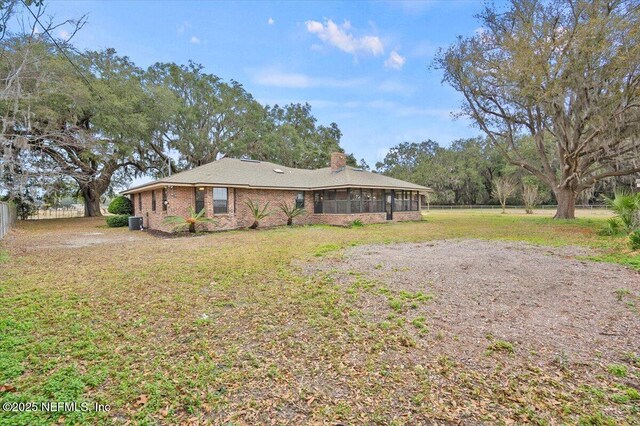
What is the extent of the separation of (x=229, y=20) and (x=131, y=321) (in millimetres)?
11438

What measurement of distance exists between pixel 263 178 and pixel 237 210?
268 centimetres

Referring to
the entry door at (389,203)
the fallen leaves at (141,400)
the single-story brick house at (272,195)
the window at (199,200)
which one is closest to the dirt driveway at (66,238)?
the single-story brick house at (272,195)

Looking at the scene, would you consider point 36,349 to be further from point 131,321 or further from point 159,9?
point 159,9

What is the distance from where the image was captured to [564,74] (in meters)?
12.9

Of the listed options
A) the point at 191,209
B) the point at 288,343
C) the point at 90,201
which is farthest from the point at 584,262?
the point at 90,201

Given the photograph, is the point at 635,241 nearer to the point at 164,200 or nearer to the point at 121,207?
the point at 164,200

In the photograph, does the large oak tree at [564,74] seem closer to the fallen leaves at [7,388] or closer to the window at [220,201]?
the window at [220,201]

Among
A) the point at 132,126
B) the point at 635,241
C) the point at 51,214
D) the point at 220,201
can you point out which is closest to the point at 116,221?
the point at 132,126

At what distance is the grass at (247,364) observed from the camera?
2.45m

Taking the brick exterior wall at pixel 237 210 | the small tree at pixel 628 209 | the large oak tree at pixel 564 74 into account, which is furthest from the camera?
the brick exterior wall at pixel 237 210

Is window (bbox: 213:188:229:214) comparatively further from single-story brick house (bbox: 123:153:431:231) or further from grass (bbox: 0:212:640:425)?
grass (bbox: 0:212:640:425)

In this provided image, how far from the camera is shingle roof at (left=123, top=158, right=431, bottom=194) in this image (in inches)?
588

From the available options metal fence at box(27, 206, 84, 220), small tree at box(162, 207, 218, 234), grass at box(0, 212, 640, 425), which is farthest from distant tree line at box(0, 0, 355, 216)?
grass at box(0, 212, 640, 425)

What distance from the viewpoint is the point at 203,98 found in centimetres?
2705
